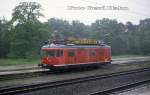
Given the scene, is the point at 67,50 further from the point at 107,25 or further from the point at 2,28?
the point at 107,25

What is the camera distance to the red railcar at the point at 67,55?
90.8ft

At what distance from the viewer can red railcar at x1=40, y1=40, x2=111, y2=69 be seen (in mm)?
27688

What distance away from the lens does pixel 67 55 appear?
28.2 m

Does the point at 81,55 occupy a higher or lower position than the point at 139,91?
higher

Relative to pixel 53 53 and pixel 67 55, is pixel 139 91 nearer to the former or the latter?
pixel 67 55

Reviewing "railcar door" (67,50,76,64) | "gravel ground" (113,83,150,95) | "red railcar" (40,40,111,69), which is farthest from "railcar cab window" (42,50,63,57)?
"gravel ground" (113,83,150,95)

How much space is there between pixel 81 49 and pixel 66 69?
103 inches

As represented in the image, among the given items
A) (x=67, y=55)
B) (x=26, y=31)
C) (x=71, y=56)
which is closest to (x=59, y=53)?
(x=67, y=55)

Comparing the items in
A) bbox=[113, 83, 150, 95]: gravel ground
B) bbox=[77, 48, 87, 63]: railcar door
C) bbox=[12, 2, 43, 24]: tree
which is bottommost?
bbox=[113, 83, 150, 95]: gravel ground

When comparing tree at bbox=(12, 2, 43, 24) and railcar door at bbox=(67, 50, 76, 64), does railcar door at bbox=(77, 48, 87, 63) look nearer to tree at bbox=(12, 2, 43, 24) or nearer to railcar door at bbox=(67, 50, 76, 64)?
railcar door at bbox=(67, 50, 76, 64)

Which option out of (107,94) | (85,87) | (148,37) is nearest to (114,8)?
(85,87)

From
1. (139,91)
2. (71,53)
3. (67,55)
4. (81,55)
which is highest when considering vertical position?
(71,53)

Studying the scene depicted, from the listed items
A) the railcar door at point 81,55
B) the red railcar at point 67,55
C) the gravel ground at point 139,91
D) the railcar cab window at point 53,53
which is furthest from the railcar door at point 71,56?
the gravel ground at point 139,91

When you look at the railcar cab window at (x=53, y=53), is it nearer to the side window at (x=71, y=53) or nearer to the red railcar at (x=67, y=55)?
the red railcar at (x=67, y=55)
